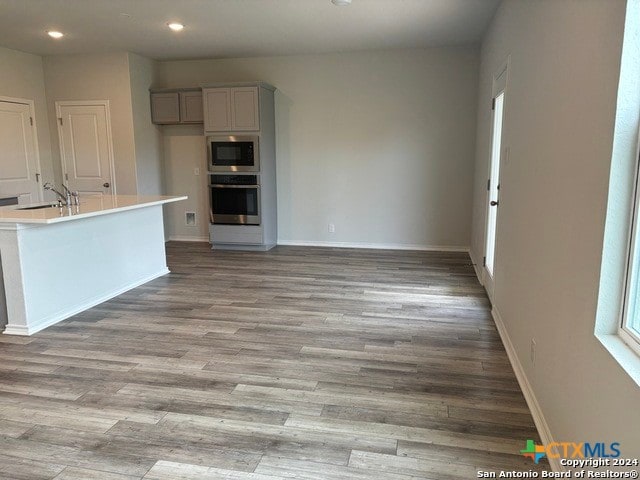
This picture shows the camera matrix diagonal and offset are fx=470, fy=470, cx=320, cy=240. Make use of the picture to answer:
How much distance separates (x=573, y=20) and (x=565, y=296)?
1.18m

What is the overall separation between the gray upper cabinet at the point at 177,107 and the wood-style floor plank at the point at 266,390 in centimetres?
309

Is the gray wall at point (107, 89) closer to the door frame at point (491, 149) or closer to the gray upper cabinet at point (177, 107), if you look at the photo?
the gray upper cabinet at point (177, 107)

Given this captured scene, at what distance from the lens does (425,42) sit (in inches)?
233

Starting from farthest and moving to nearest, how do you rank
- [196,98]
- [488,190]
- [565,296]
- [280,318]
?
1. [196,98]
2. [488,190]
3. [280,318]
4. [565,296]

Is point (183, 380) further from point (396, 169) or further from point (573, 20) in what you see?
point (396, 169)

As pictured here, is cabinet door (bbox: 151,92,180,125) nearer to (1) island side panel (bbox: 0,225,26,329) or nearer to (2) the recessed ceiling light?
(2) the recessed ceiling light

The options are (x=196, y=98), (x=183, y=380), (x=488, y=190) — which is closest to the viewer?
(x=183, y=380)

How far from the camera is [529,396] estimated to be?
2.53 meters

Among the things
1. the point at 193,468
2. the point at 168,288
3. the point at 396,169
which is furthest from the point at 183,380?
the point at 396,169

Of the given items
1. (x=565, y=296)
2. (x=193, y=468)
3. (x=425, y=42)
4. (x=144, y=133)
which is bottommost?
(x=193, y=468)

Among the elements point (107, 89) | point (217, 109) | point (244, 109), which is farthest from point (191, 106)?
point (107, 89)

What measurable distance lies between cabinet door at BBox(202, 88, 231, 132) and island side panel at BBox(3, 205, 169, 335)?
173 centimetres

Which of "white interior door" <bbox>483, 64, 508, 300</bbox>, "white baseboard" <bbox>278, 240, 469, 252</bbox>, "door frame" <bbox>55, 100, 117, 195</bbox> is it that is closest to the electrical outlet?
"white interior door" <bbox>483, 64, 508, 300</bbox>

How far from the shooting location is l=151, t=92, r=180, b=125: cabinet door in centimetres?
680
